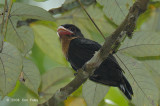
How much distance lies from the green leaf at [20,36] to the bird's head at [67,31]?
71 cm

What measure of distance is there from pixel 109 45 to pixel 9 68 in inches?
29.6

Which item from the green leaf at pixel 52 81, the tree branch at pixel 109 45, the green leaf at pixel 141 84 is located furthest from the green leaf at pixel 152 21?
the tree branch at pixel 109 45

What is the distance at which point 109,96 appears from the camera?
332cm

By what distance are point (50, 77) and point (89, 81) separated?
53cm

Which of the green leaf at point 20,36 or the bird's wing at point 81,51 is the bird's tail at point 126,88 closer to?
the bird's wing at point 81,51

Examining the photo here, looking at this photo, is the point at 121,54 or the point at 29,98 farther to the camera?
the point at 29,98

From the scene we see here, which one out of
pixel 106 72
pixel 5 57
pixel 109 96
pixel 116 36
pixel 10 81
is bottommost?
pixel 109 96

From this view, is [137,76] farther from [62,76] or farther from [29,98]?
[29,98]

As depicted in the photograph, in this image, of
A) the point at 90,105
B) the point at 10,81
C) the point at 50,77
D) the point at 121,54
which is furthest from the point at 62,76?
the point at 10,81

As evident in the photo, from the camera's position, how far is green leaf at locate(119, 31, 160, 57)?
2.25 m

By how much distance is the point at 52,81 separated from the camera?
3.03 metres

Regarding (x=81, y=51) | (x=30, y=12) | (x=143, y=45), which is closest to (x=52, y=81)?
(x=81, y=51)

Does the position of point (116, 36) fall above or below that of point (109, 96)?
above

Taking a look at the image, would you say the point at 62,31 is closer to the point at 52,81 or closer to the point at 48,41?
the point at 48,41
